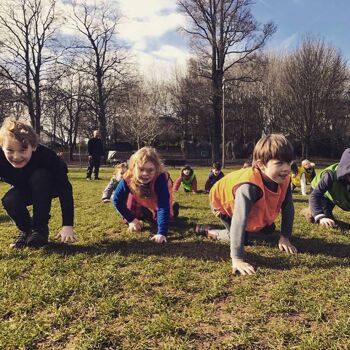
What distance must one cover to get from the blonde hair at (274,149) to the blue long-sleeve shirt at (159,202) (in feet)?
4.41

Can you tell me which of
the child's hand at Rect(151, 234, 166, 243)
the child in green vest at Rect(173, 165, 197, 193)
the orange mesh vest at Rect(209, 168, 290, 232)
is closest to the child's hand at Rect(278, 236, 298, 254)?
the orange mesh vest at Rect(209, 168, 290, 232)

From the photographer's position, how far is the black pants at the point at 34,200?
3980mm

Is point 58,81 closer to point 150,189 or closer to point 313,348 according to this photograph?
point 150,189

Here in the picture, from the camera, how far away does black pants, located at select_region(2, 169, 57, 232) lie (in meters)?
3.98

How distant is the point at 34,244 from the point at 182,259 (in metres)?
1.54

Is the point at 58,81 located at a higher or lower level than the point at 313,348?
higher

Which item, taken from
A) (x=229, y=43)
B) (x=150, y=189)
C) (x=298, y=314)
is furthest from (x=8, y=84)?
(x=298, y=314)

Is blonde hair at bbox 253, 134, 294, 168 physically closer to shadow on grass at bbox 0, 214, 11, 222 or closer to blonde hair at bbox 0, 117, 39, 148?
blonde hair at bbox 0, 117, 39, 148

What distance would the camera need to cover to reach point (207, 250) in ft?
13.3

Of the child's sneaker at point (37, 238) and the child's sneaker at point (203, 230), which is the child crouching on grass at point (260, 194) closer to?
the child's sneaker at point (203, 230)

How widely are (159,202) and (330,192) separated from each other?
2.33m

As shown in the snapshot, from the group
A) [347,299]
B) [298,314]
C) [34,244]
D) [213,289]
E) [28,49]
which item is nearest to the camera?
[298,314]

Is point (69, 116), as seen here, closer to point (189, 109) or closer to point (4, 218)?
point (189, 109)

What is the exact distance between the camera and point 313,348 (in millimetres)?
2098
